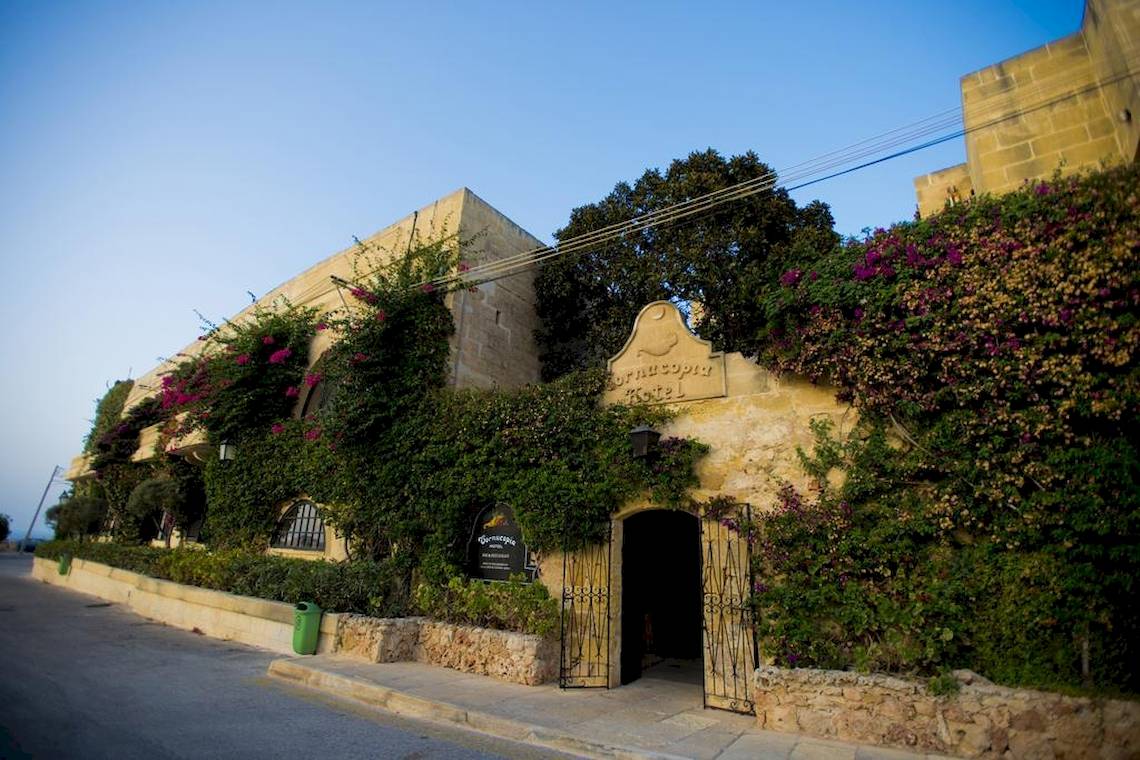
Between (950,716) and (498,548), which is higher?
(498,548)

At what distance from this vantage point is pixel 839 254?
6738 mm

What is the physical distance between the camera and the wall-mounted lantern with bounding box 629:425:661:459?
23.6 ft

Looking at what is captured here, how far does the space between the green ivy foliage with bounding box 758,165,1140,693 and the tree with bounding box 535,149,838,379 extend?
4.56 metres

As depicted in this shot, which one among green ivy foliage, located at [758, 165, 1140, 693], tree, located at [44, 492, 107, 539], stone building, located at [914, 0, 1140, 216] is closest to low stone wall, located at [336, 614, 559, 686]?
green ivy foliage, located at [758, 165, 1140, 693]

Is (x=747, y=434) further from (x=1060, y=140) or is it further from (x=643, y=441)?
(x=1060, y=140)

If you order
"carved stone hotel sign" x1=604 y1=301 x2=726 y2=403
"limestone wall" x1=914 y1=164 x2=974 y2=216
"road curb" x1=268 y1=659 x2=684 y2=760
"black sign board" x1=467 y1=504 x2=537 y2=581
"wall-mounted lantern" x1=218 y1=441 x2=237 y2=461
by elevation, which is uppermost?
"limestone wall" x1=914 y1=164 x2=974 y2=216

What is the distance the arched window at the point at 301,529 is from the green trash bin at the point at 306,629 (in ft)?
11.7

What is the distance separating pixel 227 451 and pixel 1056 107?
58.0 feet

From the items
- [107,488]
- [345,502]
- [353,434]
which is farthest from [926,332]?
[107,488]

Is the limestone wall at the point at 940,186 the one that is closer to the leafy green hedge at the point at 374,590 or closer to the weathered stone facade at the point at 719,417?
the weathered stone facade at the point at 719,417

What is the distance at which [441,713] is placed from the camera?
18.8 feet

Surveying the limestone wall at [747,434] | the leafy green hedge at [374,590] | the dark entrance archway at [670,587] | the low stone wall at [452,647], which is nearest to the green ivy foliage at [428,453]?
the limestone wall at [747,434]

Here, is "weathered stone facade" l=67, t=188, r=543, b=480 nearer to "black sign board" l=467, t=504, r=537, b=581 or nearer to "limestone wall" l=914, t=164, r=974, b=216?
"black sign board" l=467, t=504, r=537, b=581

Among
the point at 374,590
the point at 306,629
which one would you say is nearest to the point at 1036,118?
the point at 374,590
